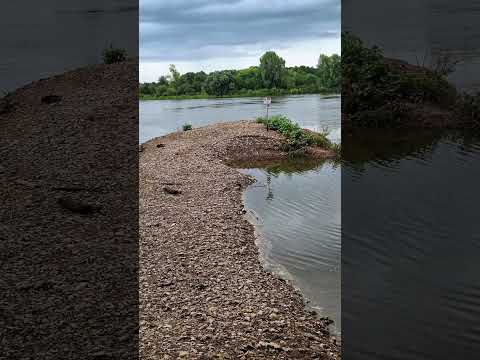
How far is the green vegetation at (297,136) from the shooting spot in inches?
586

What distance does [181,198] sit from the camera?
9648 millimetres

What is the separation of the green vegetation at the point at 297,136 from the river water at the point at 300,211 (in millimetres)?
477

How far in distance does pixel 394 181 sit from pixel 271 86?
18.2m

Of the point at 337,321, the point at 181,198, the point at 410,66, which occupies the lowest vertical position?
the point at 337,321

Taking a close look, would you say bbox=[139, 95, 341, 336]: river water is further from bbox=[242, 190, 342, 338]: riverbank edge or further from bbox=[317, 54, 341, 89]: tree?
bbox=[317, 54, 341, 89]: tree

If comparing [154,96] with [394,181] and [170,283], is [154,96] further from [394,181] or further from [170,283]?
[170,283]

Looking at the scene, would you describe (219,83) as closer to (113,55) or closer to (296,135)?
(296,135)

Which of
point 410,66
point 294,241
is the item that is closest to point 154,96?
point 410,66

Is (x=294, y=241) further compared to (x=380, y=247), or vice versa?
(x=294, y=241)

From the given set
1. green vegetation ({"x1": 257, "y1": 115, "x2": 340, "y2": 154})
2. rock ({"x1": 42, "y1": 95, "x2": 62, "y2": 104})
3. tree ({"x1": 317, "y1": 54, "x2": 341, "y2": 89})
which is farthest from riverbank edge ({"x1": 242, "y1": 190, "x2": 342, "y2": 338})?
tree ({"x1": 317, "y1": 54, "x2": 341, "y2": 89})

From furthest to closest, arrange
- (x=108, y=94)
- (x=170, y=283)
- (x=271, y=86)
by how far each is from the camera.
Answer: (x=271, y=86) → (x=108, y=94) → (x=170, y=283)

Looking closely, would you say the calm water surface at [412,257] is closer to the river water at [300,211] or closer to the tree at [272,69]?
the river water at [300,211]

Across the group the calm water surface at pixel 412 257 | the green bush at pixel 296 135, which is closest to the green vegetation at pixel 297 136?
the green bush at pixel 296 135

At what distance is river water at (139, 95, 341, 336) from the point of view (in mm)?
6098
